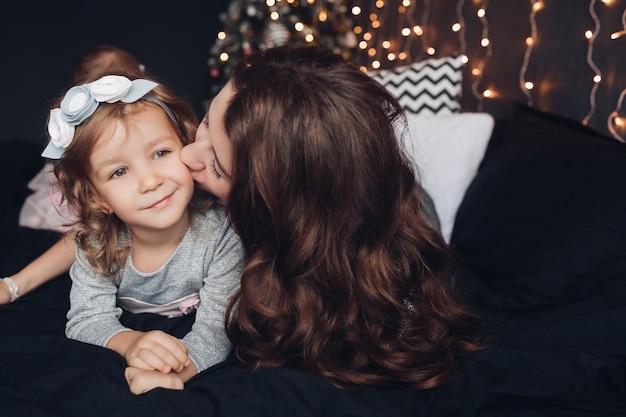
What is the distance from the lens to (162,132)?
117 cm

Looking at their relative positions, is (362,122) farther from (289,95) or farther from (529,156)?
(529,156)

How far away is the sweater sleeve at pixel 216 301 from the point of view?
1.11 metres

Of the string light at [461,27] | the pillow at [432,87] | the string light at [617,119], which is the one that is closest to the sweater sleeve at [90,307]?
Answer: the pillow at [432,87]

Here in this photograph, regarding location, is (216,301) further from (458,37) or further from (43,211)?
(458,37)

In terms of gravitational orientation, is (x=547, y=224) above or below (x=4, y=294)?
above

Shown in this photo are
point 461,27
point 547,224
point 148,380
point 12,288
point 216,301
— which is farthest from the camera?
point 461,27

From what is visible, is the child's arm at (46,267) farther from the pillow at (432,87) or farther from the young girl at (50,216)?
the pillow at (432,87)

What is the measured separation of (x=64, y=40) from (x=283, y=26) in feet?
4.74

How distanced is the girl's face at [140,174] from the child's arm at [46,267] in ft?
1.29

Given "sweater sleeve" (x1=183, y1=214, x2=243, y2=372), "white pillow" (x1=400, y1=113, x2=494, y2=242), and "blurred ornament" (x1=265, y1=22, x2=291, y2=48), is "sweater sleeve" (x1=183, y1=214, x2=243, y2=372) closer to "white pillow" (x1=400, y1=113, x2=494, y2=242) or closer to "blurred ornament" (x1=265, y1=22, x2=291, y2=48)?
"white pillow" (x1=400, y1=113, x2=494, y2=242)

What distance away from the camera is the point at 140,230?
123cm

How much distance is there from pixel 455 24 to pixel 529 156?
41.0 inches

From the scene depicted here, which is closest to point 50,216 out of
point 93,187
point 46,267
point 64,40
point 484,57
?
point 46,267

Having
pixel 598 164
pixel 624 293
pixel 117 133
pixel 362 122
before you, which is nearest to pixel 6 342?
pixel 117 133
